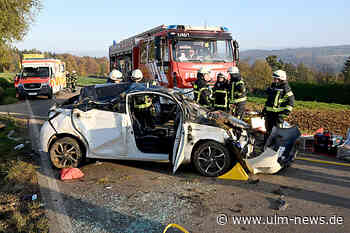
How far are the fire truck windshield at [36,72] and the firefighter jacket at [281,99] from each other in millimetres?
16295

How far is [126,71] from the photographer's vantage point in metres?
17.0

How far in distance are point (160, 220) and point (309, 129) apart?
7887 mm

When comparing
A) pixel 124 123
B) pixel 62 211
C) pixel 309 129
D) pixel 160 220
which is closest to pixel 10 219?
pixel 62 211

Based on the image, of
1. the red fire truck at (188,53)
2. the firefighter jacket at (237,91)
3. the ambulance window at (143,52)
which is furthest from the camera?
the ambulance window at (143,52)

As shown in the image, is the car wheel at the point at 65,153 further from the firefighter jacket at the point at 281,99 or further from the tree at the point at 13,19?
the tree at the point at 13,19

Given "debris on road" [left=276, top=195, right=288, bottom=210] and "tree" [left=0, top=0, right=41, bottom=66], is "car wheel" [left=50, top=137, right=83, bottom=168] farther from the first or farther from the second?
"tree" [left=0, top=0, right=41, bottom=66]

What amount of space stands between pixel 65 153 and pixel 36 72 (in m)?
15.5

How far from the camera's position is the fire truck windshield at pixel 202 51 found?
11.3m

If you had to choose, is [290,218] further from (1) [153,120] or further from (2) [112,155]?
(1) [153,120]

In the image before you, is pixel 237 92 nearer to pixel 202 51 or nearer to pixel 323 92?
pixel 202 51

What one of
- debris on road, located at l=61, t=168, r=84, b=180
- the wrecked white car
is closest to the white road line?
debris on road, located at l=61, t=168, r=84, b=180

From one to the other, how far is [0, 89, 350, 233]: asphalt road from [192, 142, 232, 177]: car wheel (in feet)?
0.59

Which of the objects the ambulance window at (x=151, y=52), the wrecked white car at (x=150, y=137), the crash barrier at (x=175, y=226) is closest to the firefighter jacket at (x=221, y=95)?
the wrecked white car at (x=150, y=137)

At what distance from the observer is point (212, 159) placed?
569cm
